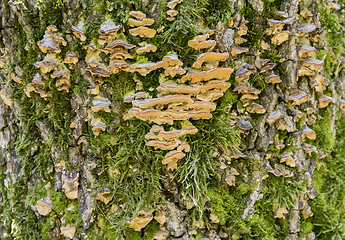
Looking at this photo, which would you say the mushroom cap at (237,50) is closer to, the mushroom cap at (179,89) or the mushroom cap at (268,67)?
the mushroom cap at (268,67)

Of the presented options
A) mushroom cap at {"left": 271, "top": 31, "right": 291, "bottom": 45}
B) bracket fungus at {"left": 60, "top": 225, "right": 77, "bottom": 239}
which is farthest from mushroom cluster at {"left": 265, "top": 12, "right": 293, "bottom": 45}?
bracket fungus at {"left": 60, "top": 225, "right": 77, "bottom": 239}

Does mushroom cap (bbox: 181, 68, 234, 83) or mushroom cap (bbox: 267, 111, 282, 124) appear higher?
mushroom cap (bbox: 181, 68, 234, 83)

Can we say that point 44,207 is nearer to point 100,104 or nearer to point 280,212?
point 100,104

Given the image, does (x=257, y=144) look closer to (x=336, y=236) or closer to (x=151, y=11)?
(x=336, y=236)

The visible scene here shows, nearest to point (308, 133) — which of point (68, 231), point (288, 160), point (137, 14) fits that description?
point (288, 160)

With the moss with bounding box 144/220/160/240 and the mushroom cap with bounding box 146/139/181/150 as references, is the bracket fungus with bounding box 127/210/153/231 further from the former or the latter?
the mushroom cap with bounding box 146/139/181/150
